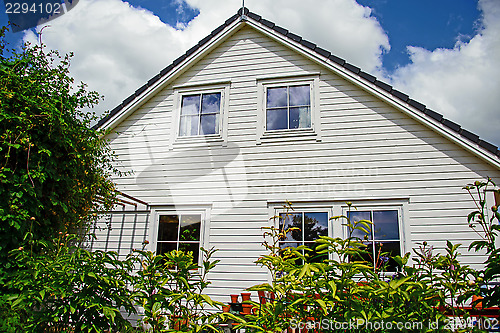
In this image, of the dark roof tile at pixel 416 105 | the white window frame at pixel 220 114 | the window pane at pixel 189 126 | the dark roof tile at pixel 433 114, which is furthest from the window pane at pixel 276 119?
the dark roof tile at pixel 433 114

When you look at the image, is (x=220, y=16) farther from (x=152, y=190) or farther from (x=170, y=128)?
(x=152, y=190)

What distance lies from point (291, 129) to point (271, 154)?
67cm

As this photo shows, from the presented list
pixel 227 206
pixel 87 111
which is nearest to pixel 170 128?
pixel 227 206

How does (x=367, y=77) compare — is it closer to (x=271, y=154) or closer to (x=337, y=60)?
(x=337, y=60)

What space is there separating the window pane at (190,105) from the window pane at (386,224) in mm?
4482

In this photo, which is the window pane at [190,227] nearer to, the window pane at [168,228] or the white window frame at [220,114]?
the window pane at [168,228]

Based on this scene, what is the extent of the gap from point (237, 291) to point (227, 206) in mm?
1652

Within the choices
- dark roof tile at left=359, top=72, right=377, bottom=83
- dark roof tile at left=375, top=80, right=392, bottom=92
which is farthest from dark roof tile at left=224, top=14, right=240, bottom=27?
dark roof tile at left=375, top=80, right=392, bottom=92

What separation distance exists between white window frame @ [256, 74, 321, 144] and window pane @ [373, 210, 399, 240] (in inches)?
73.5

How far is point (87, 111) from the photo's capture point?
5.20 meters

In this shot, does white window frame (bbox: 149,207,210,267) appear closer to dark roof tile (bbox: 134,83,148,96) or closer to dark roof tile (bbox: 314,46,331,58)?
dark roof tile (bbox: 134,83,148,96)

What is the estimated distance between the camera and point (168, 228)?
24.2ft

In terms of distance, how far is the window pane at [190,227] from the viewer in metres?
7.21

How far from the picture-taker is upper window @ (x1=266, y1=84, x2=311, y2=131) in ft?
23.9
